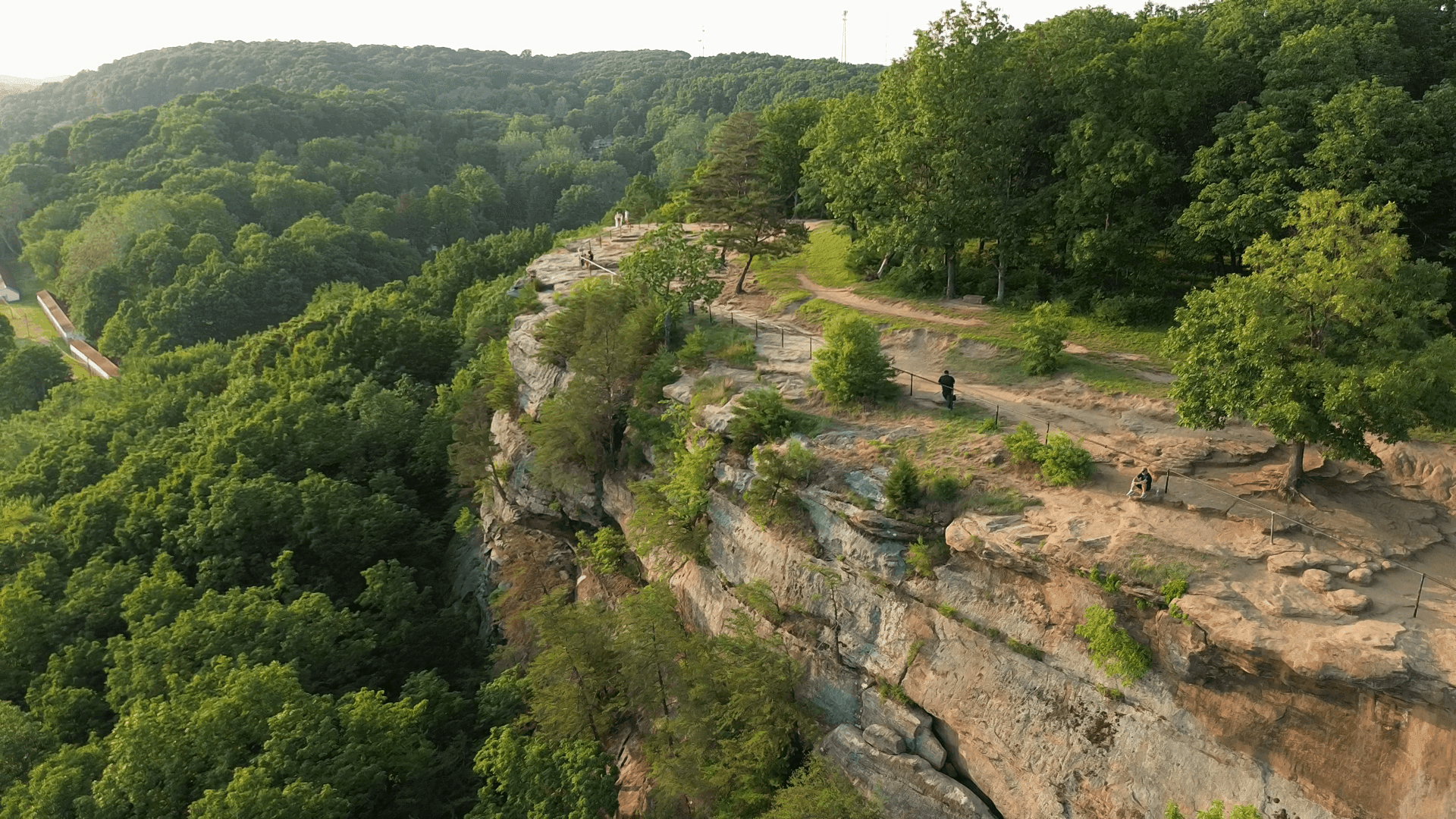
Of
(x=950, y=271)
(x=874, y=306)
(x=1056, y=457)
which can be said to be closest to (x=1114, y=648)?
(x=1056, y=457)

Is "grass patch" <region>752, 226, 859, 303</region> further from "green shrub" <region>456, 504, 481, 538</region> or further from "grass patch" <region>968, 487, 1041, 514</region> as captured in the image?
"green shrub" <region>456, 504, 481, 538</region>

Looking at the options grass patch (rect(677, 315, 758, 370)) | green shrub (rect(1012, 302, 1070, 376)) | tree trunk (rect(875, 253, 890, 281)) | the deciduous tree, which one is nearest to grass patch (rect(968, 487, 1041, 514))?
the deciduous tree

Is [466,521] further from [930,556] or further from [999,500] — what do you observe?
[999,500]

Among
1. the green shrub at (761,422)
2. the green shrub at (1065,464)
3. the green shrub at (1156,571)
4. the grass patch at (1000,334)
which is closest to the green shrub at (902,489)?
the green shrub at (1065,464)

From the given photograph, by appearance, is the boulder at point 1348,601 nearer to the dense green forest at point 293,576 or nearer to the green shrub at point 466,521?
the dense green forest at point 293,576

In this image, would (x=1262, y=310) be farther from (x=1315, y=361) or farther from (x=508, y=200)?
(x=508, y=200)

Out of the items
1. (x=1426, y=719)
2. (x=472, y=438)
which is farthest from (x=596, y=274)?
(x=1426, y=719)
